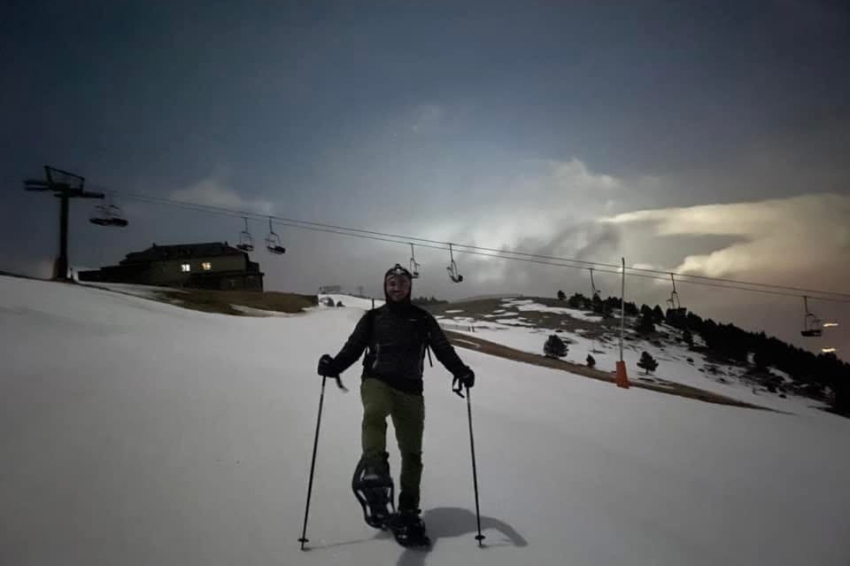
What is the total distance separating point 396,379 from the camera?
454cm

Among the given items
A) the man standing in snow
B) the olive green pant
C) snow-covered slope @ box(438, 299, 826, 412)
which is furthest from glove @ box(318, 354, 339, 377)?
snow-covered slope @ box(438, 299, 826, 412)

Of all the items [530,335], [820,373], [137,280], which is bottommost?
[820,373]

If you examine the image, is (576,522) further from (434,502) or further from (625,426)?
(625,426)

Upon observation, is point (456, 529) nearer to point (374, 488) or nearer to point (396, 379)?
point (374, 488)

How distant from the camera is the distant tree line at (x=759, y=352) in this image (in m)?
66.6

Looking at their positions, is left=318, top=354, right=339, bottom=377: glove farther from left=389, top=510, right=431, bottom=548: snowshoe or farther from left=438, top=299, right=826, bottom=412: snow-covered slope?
left=438, top=299, right=826, bottom=412: snow-covered slope

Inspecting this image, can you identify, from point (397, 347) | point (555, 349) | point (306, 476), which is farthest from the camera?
point (555, 349)

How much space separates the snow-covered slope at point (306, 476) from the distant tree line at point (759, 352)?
6201 cm

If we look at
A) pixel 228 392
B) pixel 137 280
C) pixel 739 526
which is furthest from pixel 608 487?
pixel 137 280

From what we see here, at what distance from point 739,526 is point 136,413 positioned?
8.63 metres

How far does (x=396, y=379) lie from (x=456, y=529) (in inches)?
67.4

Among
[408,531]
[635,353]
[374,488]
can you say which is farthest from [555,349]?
[374,488]

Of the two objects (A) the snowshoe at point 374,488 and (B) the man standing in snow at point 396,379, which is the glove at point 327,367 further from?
(A) the snowshoe at point 374,488

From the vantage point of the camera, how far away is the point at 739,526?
5598mm
